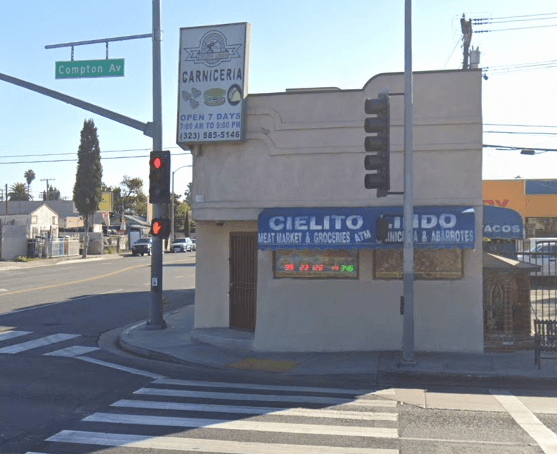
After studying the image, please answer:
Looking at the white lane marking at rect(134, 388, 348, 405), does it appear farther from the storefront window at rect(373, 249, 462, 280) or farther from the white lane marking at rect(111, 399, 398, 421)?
the storefront window at rect(373, 249, 462, 280)

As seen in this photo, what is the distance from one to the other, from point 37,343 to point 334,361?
6.92 meters

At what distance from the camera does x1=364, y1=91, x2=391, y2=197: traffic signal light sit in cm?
1151

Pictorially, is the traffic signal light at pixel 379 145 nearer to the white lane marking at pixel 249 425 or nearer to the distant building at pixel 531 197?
the white lane marking at pixel 249 425

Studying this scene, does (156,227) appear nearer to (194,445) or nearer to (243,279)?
(243,279)

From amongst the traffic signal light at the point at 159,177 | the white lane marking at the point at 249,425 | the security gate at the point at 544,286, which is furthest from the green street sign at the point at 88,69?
the security gate at the point at 544,286

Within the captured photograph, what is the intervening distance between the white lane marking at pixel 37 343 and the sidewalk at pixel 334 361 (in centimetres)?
148

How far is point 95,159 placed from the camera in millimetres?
59531

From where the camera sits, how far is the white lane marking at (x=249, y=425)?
769 cm

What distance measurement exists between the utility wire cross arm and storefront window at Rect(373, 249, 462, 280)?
275 inches

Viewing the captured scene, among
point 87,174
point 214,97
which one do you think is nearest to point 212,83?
point 214,97

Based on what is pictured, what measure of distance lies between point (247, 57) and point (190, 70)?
52.6 inches

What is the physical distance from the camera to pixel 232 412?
28.1 ft

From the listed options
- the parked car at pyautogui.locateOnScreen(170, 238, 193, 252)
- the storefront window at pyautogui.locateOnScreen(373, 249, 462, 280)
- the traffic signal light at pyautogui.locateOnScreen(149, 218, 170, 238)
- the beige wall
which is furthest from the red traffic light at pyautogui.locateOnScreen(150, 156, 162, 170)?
the parked car at pyautogui.locateOnScreen(170, 238, 193, 252)

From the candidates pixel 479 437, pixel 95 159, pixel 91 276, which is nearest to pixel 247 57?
pixel 479 437
